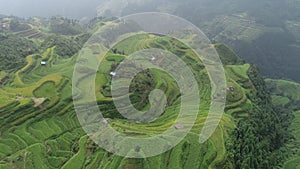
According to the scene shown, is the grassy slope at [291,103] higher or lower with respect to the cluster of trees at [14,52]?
lower

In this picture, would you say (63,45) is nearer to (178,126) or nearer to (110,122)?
(110,122)

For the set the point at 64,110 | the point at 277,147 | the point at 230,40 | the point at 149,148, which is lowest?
the point at 230,40

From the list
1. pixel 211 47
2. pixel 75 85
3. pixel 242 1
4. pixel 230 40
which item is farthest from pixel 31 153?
pixel 242 1

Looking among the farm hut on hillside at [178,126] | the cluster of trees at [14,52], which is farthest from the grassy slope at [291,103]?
the cluster of trees at [14,52]

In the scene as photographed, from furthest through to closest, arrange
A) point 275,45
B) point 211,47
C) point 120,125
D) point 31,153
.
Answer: point 275,45, point 211,47, point 120,125, point 31,153

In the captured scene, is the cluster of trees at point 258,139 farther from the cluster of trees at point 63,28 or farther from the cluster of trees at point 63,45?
the cluster of trees at point 63,28

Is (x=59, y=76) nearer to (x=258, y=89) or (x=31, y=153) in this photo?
(x=31, y=153)
